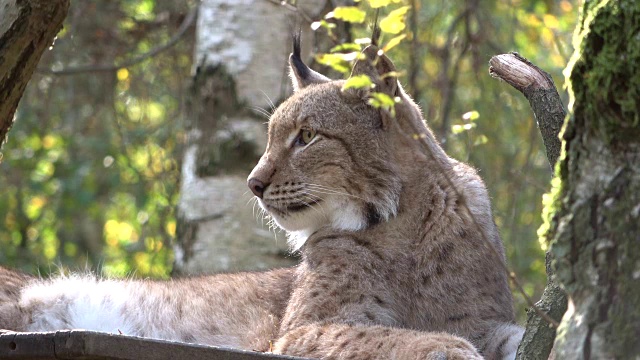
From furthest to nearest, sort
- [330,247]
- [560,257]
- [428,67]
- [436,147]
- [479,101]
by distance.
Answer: [428,67]
[479,101]
[436,147]
[330,247]
[560,257]

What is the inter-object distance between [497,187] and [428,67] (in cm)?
210

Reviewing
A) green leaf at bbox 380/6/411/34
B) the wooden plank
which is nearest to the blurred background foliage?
green leaf at bbox 380/6/411/34

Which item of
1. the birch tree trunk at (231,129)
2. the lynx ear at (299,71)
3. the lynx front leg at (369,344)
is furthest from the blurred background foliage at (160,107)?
the lynx front leg at (369,344)

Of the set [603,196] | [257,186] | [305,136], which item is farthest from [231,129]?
[603,196]

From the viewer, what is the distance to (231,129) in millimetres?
6301

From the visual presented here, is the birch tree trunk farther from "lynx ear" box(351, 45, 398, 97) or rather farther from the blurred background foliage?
"lynx ear" box(351, 45, 398, 97)

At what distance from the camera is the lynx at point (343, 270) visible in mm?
4219

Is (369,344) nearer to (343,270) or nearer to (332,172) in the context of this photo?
(343,270)

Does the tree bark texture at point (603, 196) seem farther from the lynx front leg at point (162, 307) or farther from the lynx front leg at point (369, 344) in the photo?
the lynx front leg at point (162, 307)

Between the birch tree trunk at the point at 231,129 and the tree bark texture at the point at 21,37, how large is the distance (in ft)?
7.87

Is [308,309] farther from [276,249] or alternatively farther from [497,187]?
[497,187]

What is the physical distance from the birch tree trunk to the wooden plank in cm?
314

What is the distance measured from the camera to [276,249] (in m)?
6.24

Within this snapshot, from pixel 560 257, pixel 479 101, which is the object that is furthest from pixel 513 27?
pixel 560 257
